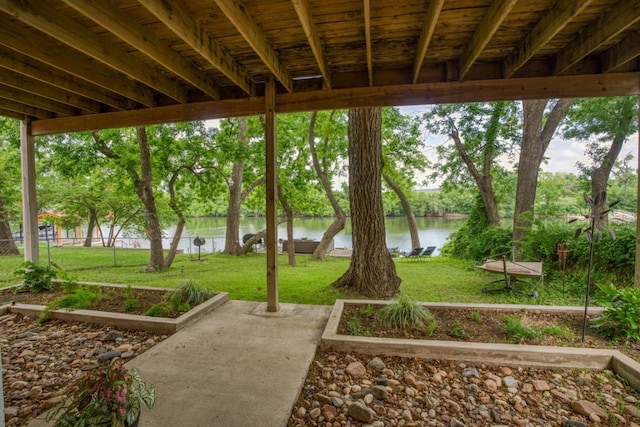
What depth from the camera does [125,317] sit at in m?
3.24

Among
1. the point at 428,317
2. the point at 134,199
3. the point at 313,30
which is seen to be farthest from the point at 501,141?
the point at 134,199

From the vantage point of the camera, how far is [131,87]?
11.7 ft

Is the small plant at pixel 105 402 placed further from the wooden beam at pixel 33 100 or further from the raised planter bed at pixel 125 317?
the wooden beam at pixel 33 100

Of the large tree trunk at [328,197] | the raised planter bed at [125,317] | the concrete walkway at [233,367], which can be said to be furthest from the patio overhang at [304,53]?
the large tree trunk at [328,197]

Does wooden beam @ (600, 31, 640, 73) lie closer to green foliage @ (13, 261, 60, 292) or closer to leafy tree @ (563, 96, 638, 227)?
leafy tree @ (563, 96, 638, 227)

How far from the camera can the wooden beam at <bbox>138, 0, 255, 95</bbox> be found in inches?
80.0

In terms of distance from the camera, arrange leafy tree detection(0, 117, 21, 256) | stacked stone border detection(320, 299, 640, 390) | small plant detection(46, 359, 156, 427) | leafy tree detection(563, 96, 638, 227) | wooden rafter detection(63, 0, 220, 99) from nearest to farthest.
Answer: small plant detection(46, 359, 156, 427) < wooden rafter detection(63, 0, 220, 99) < stacked stone border detection(320, 299, 640, 390) < leafy tree detection(563, 96, 638, 227) < leafy tree detection(0, 117, 21, 256)

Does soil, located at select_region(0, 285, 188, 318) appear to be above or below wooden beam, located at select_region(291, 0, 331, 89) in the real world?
below

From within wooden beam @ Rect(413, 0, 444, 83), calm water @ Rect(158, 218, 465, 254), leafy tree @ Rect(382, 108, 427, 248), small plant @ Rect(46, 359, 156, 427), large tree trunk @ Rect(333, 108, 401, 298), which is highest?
leafy tree @ Rect(382, 108, 427, 248)

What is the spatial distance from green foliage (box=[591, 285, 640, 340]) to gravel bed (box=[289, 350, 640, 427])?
24.5 inches

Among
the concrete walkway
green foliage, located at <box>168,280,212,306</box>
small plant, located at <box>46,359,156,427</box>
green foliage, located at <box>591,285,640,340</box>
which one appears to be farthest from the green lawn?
small plant, located at <box>46,359,156,427</box>

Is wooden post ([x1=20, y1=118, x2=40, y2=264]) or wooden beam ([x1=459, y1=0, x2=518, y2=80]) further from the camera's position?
wooden post ([x1=20, y1=118, x2=40, y2=264])

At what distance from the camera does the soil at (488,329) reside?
265 centimetres

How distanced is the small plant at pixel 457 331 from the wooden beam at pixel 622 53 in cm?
A: 281
